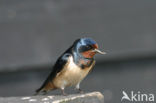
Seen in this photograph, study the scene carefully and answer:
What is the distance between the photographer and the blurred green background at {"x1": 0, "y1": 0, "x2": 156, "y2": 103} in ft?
13.6

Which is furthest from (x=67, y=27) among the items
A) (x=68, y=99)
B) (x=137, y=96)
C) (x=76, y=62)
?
(x=68, y=99)

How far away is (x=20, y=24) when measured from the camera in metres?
4.18

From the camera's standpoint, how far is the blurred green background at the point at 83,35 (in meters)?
4.14

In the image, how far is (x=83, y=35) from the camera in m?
4.12

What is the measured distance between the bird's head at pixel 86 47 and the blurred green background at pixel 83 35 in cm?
118

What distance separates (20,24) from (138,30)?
793 mm

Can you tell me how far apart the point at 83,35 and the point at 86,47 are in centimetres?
122

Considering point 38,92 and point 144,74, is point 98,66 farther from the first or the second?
point 38,92

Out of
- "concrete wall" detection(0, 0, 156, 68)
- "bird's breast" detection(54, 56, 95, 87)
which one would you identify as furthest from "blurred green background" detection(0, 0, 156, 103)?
"bird's breast" detection(54, 56, 95, 87)

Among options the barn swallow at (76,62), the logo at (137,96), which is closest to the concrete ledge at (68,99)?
the barn swallow at (76,62)

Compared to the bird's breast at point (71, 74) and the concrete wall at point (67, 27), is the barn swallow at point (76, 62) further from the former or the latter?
the concrete wall at point (67, 27)

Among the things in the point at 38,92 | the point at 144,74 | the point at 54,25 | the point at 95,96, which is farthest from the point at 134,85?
the point at 95,96

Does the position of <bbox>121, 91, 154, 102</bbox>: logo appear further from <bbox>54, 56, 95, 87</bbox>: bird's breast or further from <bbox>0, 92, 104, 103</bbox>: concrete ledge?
<bbox>0, 92, 104, 103</bbox>: concrete ledge

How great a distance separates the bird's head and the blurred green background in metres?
1.18
